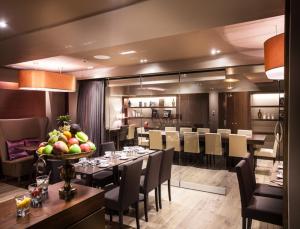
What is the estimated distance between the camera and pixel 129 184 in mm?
2803

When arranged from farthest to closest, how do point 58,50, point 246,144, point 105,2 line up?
1. point 246,144
2. point 58,50
3. point 105,2

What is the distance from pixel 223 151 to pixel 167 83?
2188mm

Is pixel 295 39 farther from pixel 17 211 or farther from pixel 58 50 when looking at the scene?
pixel 58 50

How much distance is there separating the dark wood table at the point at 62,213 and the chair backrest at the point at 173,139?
12.3 ft

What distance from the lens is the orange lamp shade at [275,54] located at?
2.12 metres

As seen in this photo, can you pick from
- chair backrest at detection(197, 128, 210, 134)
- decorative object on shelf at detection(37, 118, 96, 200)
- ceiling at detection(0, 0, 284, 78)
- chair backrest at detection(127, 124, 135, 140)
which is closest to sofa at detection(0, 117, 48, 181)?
ceiling at detection(0, 0, 284, 78)

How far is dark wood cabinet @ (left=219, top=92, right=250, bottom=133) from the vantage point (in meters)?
5.54

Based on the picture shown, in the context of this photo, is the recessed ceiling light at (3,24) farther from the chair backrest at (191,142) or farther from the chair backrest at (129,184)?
the chair backrest at (191,142)

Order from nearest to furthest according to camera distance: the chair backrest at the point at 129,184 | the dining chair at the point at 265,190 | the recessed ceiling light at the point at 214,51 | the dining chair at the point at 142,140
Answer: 1. the chair backrest at the point at 129,184
2. the dining chair at the point at 265,190
3. the recessed ceiling light at the point at 214,51
4. the dining chair at the point at 142,140

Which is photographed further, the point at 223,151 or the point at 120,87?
the point at 120,87

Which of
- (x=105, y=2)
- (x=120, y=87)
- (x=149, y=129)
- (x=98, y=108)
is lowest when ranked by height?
(x=149, y=129)

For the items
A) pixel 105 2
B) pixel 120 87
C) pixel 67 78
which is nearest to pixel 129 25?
pixel 105 2

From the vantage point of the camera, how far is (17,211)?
1594mm

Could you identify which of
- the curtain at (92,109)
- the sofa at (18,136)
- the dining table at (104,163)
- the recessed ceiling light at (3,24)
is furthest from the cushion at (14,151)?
the recessed ceiling light at (3,24)
